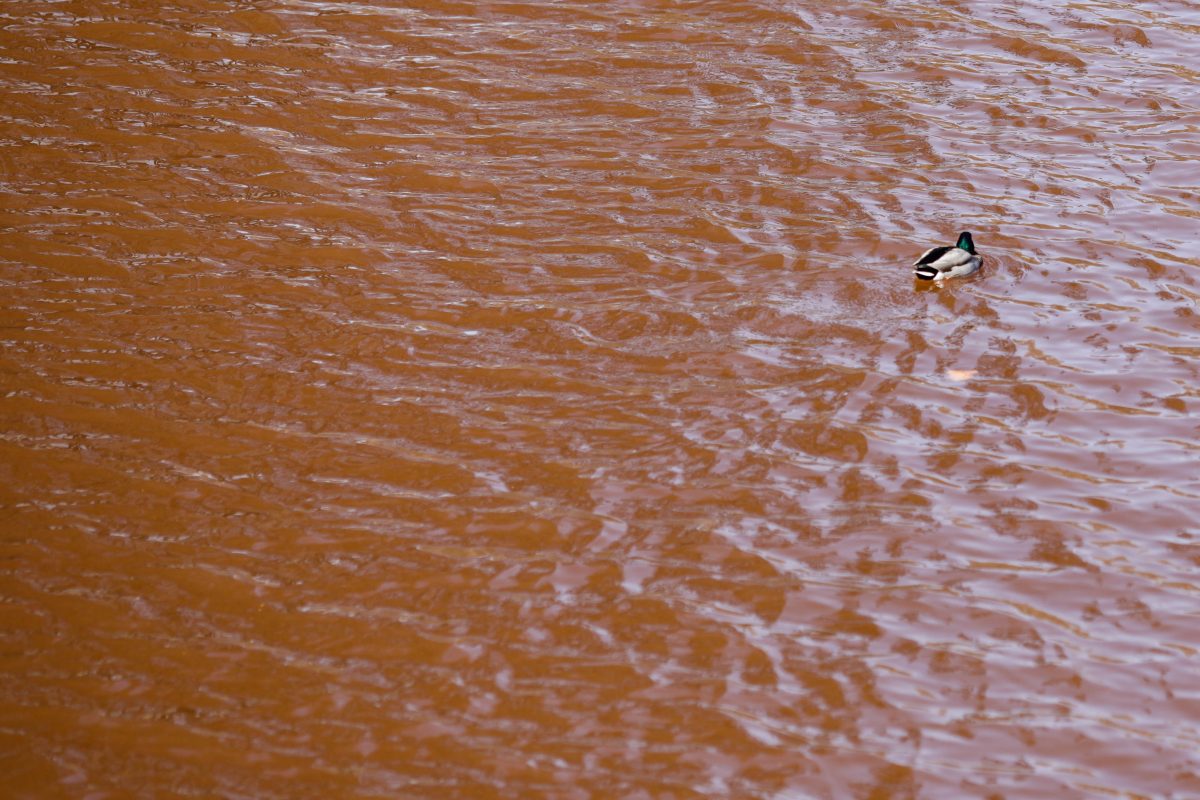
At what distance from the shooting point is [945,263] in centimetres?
754

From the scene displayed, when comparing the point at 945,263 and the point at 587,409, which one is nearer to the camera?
the point at 587,409

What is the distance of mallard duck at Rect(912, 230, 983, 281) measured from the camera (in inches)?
296

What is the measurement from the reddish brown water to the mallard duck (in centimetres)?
14

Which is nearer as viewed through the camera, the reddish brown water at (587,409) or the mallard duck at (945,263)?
the reddish brown water at (587,409)

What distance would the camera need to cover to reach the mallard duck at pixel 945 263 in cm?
753

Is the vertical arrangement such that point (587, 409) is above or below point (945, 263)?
below

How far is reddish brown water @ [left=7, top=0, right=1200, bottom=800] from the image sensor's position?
4.87 metres

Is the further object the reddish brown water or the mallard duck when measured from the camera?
the mallard duck

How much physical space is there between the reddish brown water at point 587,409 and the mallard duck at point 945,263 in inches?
5.4


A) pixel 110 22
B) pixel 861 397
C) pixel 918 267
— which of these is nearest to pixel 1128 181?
pixel 918 267

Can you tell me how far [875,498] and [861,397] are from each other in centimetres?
86

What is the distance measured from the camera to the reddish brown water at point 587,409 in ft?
16.0

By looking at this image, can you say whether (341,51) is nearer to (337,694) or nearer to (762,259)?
(762,259)

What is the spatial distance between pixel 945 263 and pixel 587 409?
2.38 metres
